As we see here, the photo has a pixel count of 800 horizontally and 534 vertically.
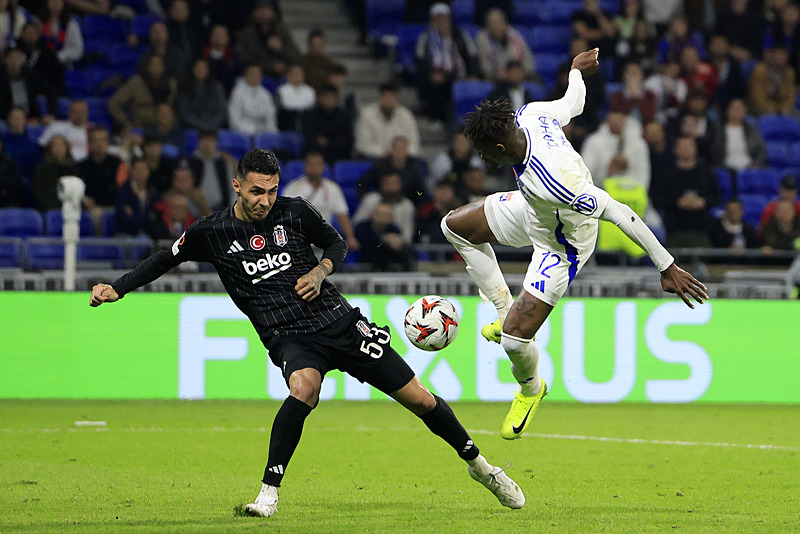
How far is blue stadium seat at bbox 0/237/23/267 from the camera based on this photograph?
441 inches

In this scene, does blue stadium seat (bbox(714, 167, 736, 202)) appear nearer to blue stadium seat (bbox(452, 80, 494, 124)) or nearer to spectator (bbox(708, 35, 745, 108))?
spectator (bbox(708, 35, 745, 108))

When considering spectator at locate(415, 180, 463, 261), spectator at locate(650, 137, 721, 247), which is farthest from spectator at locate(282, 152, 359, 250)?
spectator at locate(650, 137, 721, 247)

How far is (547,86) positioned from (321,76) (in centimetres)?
351

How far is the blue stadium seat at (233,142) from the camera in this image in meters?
14.7

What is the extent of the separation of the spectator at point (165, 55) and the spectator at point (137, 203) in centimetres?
197

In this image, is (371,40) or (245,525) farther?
(371,40)

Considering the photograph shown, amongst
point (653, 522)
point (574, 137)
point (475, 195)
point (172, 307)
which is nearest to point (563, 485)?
point (653, 522)

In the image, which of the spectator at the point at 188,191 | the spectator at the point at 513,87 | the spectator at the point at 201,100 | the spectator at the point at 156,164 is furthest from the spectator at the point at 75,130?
the spectator at the point at 513,87

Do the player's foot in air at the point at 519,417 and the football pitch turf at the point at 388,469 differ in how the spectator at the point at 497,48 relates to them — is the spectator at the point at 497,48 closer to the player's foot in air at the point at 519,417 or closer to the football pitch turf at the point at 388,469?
the football pitch turf at the point at 388,469

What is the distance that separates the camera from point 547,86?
16.9 meters

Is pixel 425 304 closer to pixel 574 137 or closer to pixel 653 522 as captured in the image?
pixel 653 522

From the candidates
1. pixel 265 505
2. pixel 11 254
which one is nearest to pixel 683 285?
pixel 265 505

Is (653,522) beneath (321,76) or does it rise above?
beneath

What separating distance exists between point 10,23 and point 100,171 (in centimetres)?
296
